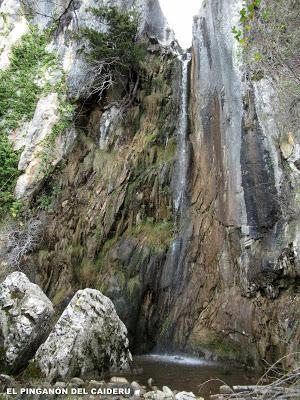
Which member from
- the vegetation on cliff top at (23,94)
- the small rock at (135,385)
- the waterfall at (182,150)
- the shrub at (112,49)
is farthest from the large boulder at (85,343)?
the shrub at (112,49)

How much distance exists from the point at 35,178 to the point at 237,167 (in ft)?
25.1

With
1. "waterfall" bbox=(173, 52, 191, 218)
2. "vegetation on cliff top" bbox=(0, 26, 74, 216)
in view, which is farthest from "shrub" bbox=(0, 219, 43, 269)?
"waterfall" bbox=(173, 52, 191, 218)

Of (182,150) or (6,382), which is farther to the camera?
(182,150)

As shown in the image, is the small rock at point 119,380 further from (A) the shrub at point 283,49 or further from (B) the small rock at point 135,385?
(A) the shrub at point 283,49

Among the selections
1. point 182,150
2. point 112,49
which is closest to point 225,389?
point 182,150

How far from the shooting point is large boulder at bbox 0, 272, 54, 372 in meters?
7.61

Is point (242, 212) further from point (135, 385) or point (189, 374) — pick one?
point (135, 385)

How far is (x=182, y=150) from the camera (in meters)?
12.9

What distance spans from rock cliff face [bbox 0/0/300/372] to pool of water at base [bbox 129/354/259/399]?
507 mm

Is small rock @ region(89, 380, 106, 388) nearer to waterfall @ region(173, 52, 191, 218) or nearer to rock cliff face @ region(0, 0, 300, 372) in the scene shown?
rock cliff face @ region(0, 0, 300, 372)

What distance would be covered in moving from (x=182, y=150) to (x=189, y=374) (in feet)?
23.2

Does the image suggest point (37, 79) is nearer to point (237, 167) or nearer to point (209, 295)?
point (237, 167)

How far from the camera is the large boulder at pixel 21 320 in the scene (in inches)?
299

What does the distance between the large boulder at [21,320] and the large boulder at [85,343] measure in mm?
359
